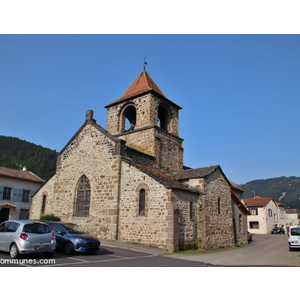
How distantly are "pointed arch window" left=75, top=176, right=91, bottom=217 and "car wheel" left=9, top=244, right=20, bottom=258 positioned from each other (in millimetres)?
9103

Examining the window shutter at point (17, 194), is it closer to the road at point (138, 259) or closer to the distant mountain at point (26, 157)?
the distant mountain at point (26, 157)

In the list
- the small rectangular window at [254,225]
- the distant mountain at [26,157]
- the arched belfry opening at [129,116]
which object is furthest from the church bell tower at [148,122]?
the small rectangular window at [254,225]

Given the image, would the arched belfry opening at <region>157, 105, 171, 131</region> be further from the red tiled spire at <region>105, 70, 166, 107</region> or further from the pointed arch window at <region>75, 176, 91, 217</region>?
the pointed arch window at <region>75, 176, 91, 217</region>

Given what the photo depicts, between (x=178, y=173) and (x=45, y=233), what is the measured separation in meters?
11.5

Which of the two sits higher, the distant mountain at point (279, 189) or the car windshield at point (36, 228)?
the distant mountain at point (279, 189)

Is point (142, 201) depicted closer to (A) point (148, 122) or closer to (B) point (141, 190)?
(B) point (141, 190)

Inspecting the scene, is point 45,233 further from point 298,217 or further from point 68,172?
point 298,217

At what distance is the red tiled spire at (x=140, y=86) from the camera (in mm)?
25648

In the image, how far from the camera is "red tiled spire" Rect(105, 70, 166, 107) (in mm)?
25648

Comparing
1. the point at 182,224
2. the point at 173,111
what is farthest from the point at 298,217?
the point at 182,224

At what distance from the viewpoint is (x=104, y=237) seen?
667 inches

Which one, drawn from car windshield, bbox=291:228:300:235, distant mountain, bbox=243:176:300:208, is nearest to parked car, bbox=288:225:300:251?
car windshield, bbox=291:228:300:235

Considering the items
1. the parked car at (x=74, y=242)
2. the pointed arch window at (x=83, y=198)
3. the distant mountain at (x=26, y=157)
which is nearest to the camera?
the parked car at (x=74, y=242)

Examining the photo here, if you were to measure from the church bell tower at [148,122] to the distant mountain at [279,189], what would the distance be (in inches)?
3738
